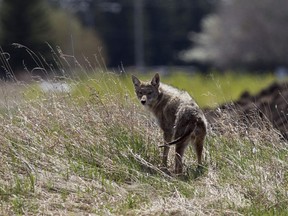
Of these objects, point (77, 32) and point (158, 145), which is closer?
point (158, 145)

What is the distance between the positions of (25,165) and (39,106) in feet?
5.50

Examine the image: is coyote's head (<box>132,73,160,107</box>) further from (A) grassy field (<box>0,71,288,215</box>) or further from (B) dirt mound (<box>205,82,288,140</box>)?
(B) dirt mound (<box>205,82,288,140</box>)

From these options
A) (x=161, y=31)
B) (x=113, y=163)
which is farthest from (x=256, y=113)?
(x=161, y=31)

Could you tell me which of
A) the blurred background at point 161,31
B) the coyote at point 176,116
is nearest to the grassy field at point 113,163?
the coyote at point 176,116

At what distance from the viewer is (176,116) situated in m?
11.3

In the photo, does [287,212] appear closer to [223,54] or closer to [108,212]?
[108,212]

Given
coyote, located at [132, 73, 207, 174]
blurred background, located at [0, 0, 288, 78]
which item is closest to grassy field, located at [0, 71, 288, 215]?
coyote, located at [132, 73, 207, 174]

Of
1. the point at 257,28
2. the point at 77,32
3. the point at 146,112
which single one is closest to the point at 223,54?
the point at 257,28

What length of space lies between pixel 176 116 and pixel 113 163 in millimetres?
1208

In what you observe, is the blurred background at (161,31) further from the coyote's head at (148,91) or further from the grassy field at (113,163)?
the grassy field at (113,163)

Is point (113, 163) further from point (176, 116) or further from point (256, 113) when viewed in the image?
point (256, 113)

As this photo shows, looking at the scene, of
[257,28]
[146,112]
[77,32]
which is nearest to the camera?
[146,112]

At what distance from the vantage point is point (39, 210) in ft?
29.4

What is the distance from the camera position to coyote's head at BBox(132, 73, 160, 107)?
11.8 m
